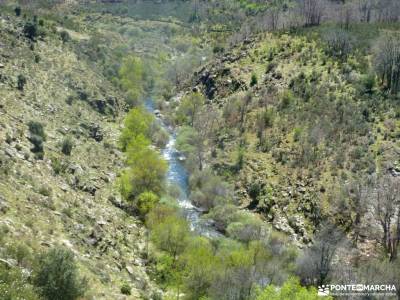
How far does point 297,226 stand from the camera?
60156 millimetres

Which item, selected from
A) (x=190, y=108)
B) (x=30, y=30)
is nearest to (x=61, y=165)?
(x=190, y=108)

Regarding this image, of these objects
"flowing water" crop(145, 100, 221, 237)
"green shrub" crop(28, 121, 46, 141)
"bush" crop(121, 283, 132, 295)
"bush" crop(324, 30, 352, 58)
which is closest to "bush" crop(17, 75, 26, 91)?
"green shrub" crop(28, 121, 46, 141)

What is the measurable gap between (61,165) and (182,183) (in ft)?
78.7

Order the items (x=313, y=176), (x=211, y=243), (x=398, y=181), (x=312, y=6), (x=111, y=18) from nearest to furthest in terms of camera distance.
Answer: (x=211, y=243)
(x=398, y=181)
(x=313, y=176)
(x=312, y=6)
(x=111, y=18)

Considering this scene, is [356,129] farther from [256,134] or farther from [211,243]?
[211,243]

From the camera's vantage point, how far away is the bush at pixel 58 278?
28.1 m

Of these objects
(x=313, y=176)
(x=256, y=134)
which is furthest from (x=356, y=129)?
(x=256, y=134)

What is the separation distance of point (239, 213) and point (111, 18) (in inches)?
5959

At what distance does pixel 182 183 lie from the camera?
74.5 m

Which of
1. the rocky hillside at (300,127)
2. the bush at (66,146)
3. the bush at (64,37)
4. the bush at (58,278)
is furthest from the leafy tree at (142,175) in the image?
the bush at (64,37)

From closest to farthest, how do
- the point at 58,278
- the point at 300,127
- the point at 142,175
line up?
the point at 58,278
the point at 142,175
the point at 300,127

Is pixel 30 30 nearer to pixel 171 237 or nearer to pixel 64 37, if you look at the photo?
pixel 64 37

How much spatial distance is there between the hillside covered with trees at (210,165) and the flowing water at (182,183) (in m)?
0.39

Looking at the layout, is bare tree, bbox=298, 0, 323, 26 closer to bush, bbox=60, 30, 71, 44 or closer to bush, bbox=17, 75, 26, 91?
bush, bbox=60, 30, 71, 44
